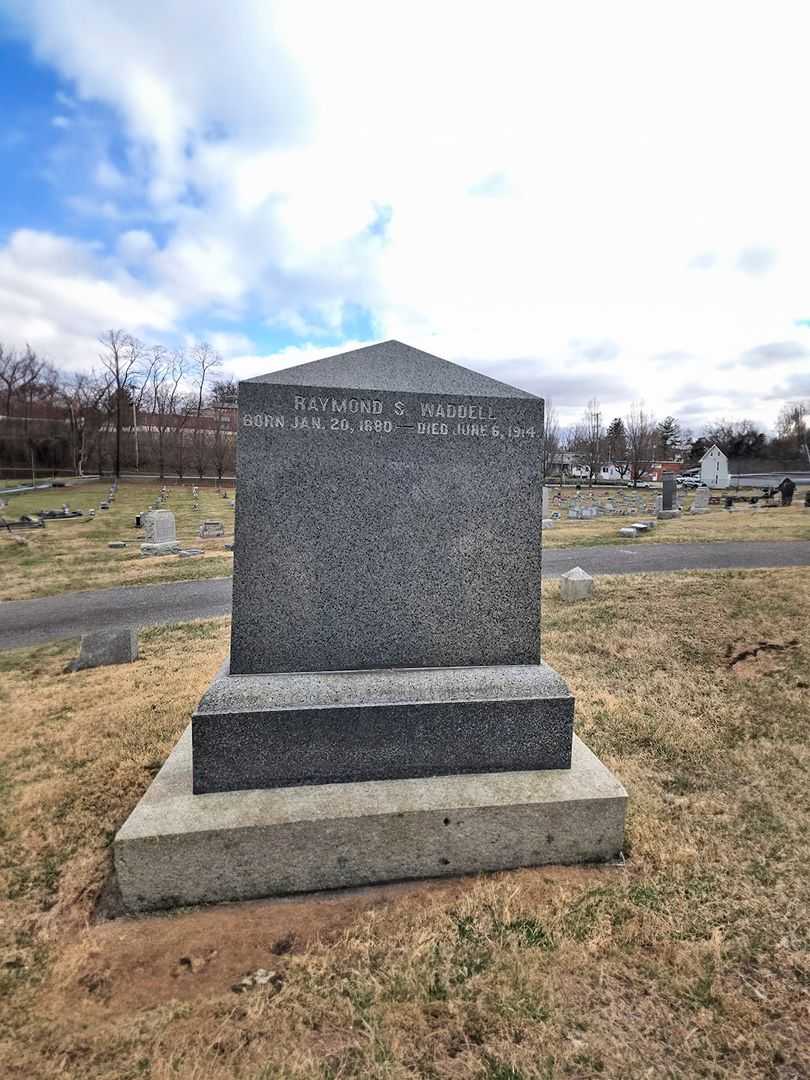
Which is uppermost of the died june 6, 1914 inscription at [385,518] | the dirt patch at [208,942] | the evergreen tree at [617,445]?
the evergreen tree at [617,445]

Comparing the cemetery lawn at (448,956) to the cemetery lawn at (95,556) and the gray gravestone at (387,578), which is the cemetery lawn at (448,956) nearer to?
the gray gravestone at (387,578)

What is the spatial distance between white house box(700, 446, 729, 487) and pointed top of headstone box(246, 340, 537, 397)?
174 ft

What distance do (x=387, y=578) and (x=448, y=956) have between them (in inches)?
64.1

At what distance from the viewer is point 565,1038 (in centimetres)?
178

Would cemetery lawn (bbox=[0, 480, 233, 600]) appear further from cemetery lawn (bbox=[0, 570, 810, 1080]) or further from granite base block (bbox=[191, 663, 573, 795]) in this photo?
granite base block (bbox=[191, 663, 573, 795])

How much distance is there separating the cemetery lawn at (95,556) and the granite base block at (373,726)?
9.06 m

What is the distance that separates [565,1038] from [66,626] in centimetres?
808

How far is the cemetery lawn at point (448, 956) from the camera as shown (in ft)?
5.72

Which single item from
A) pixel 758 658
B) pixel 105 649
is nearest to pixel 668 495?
pixel 758 658

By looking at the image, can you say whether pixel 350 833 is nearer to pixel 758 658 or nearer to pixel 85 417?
pixel 758 658

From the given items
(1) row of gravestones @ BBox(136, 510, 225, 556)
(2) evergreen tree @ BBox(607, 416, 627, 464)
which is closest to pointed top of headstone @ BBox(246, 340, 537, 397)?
(1) row of gravestones @ BBox(136, 510, 225, 556)

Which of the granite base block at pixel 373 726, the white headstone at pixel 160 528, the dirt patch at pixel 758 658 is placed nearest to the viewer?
the granite base block at pixel 373 726

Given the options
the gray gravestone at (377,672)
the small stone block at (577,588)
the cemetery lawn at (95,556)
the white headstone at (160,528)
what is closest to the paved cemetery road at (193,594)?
the cemetery lawn at (95,556)

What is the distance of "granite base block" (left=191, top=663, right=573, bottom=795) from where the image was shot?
2.61 meters
